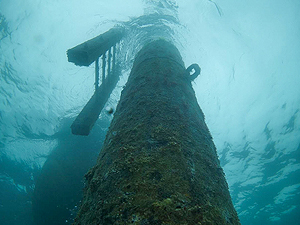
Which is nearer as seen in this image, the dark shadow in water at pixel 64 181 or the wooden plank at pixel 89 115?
the wooden plank at pixel 89 115

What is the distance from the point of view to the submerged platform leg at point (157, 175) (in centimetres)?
105

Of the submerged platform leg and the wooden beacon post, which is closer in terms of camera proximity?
the submerged platform leg

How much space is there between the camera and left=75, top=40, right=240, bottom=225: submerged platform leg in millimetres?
1050

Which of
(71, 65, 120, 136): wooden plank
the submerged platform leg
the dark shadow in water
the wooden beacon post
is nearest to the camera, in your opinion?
the submerged platform leg

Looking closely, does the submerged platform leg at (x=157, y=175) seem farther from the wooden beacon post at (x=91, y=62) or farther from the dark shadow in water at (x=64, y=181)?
the dark shadow in water at (x=64, y=181)

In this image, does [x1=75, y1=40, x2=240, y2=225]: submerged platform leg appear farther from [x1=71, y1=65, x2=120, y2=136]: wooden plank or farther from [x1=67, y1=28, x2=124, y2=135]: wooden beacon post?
[x1=71, y1=65, x2=120, y2=136]: wooden plank

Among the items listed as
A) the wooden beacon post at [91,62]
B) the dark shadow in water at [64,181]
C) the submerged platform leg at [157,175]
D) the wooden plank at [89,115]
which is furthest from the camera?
the dark shadow in water at [64,181]

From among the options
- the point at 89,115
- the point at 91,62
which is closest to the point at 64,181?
the point at 89,115

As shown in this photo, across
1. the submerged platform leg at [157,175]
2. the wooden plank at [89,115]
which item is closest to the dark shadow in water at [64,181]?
the wooden plank at [89,115]

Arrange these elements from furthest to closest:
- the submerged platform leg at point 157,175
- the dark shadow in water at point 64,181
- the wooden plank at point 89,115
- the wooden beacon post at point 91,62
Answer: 1. the dark shadow in water at point 64,181
2. the wooden plank at point 89,115
3. the wooden beacon post at point 91,62
4. the submerged platform leg at point 157,175

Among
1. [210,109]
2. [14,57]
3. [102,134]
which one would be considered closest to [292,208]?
[210,109]

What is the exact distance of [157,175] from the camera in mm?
1294

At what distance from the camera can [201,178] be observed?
142 centimetres

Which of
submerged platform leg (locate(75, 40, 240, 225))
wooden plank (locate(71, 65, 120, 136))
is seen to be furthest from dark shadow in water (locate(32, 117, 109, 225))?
submerged platform leg (locate(75, 40, 240, 225))
